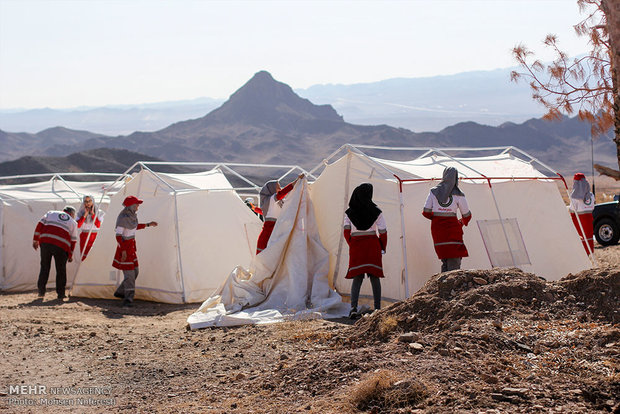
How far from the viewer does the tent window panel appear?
10.0 metres

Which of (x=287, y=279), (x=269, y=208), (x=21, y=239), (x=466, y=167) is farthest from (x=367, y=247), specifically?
(x=21, y=239)

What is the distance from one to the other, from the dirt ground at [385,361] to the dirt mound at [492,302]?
11mm

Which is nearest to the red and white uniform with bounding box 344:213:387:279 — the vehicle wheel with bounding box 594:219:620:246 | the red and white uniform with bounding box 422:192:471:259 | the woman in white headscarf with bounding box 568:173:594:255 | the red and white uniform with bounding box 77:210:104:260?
the red and white uniform with bounding box 422:192:471:259

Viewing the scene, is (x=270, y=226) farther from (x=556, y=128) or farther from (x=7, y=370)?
(x=556, y=128)

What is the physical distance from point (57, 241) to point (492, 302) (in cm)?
768

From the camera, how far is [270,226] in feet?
34.5

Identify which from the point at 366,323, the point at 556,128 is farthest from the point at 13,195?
the point at 556,128

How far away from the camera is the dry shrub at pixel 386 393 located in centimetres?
459

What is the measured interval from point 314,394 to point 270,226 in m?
5.53

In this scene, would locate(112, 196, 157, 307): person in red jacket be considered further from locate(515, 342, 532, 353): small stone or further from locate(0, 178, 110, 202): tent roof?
locate(515, 342, 532, 353): small stone

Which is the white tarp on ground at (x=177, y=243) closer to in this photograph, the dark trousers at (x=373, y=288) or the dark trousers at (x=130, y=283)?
the dark trousers at (x=130, y=283)

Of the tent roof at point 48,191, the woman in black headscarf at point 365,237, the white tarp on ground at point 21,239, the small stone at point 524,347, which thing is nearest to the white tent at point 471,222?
the woman in black headscarf at point 365,237

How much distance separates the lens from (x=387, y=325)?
21.0ft

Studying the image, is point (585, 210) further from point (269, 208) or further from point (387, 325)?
point (387, 325)
